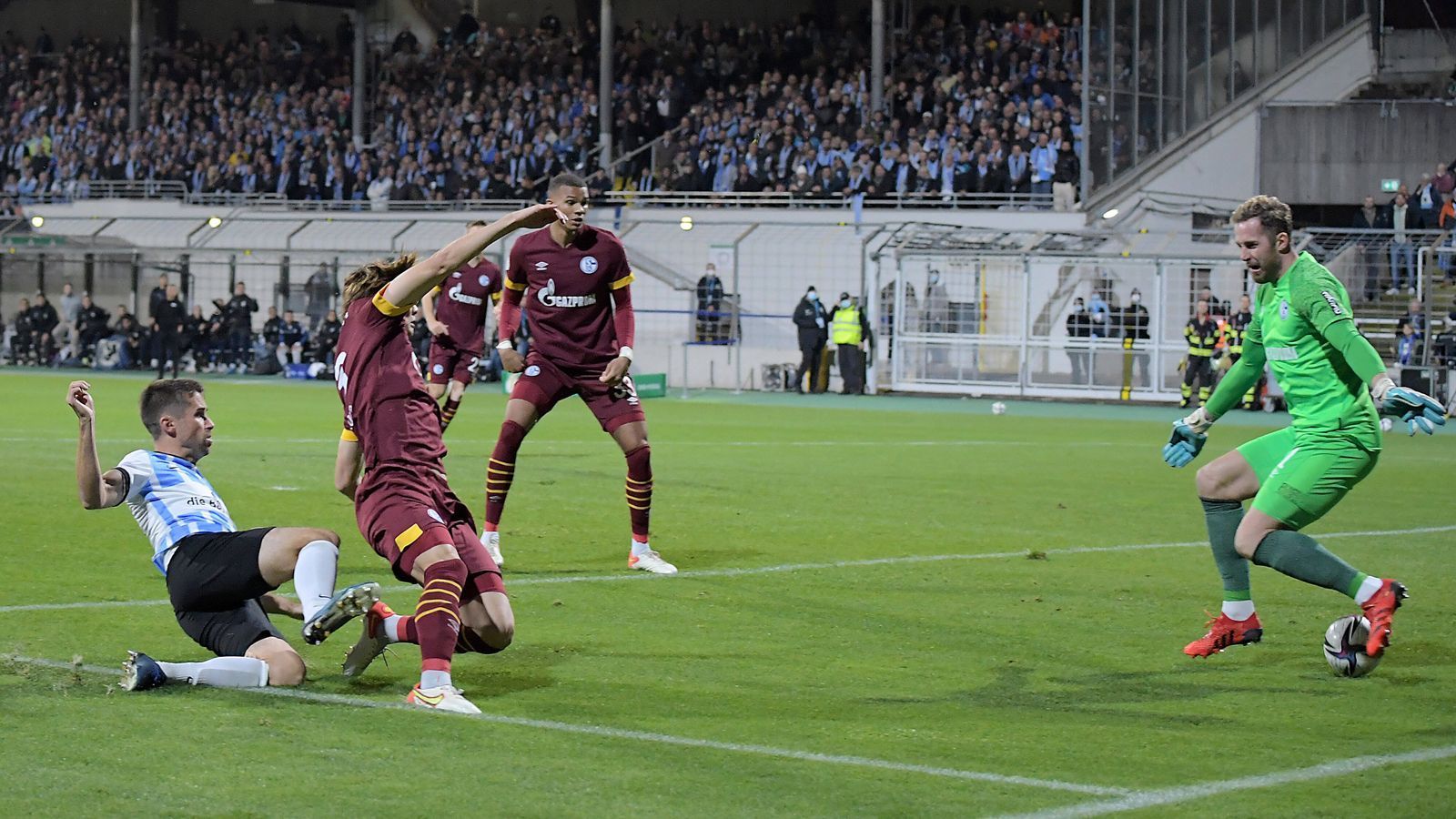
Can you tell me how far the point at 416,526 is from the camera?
6695mm

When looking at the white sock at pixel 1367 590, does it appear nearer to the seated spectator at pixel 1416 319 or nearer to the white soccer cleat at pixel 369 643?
the white soccer cleat at pixel 369 643

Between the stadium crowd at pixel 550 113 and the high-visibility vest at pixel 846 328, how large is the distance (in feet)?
16.5

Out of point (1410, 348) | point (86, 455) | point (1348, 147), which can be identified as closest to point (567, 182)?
point (86, 455)

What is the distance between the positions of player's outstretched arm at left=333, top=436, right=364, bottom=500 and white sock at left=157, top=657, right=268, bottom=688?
85cm

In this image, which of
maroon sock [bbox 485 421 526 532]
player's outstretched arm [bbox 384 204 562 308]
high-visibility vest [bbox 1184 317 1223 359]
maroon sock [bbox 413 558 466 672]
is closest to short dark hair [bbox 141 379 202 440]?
player's outstretched arm [bbox 384 204 562 308]

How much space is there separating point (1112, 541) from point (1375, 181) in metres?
27.8

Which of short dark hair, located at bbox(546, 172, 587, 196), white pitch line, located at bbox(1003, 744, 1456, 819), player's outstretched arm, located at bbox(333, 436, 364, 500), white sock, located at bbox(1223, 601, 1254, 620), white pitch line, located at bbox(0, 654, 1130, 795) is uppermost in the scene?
short dark hair, located at bbox(546, 172, 587, 196)

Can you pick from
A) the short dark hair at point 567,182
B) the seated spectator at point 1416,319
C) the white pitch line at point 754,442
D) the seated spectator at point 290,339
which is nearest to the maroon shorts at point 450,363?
the white pitch line at point 754,442

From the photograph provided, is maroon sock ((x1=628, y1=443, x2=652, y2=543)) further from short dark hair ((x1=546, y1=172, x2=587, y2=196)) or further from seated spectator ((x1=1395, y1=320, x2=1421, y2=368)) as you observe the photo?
seated spectator ((x1=1395, y1=320, x2=1421, y2=368))

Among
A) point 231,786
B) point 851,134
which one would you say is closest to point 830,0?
point 851,134

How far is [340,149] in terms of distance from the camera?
47.2m

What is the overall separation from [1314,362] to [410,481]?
3796 mm

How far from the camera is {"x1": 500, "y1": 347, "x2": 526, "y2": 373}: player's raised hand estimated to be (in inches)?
432

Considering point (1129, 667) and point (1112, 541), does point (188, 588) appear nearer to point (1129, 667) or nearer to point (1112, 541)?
point (1129, 667)
